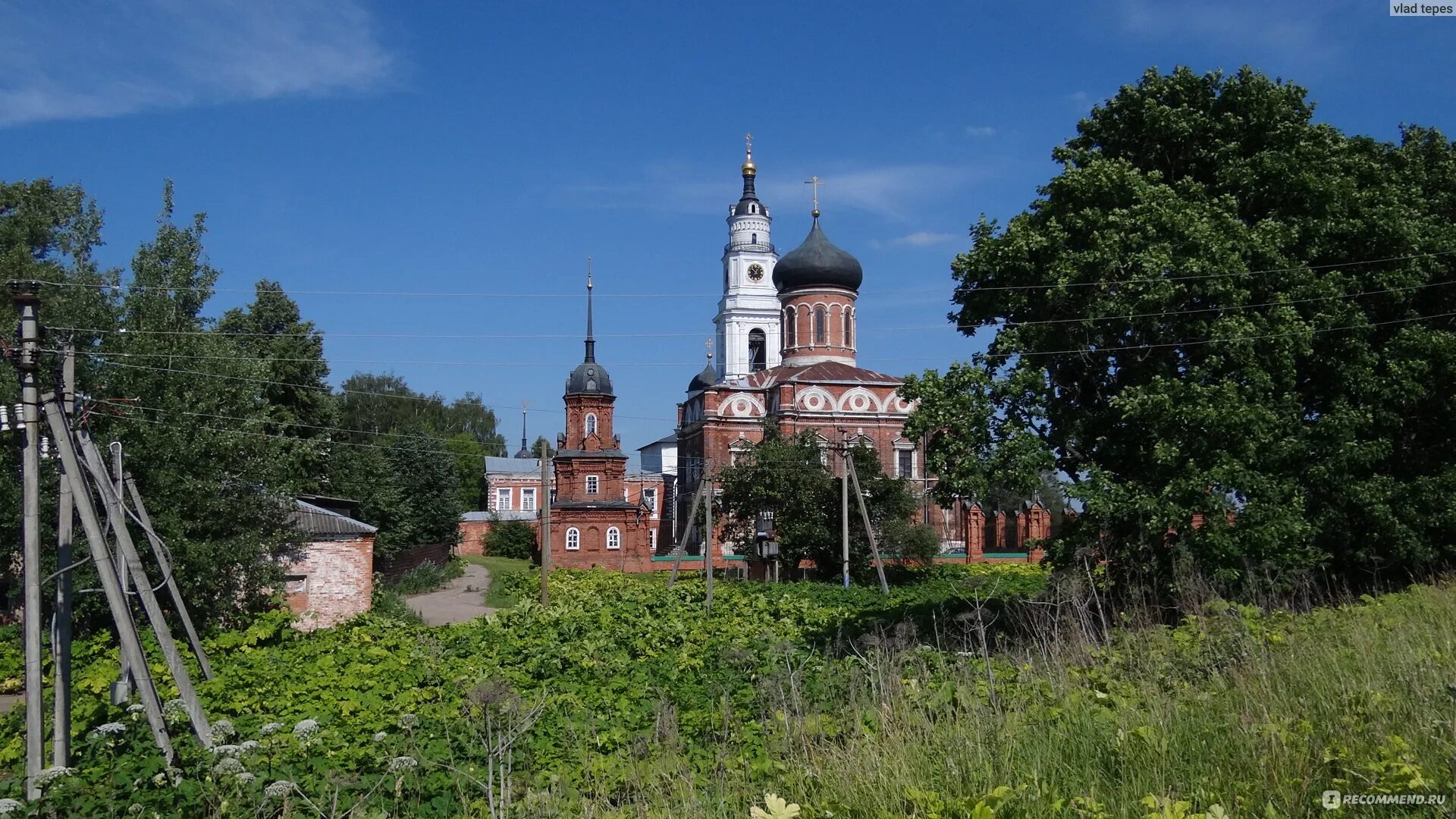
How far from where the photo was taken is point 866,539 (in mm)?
34500

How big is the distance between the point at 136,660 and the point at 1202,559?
10.3m

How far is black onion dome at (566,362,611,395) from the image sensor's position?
4738cm

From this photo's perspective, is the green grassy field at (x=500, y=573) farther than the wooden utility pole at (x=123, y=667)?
Yes

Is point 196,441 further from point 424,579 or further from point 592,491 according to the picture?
point 592,491

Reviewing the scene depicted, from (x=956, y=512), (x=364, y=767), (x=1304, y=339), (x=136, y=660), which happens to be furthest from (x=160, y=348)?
(x=956, y=512)

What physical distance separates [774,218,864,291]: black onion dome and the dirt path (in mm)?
19477

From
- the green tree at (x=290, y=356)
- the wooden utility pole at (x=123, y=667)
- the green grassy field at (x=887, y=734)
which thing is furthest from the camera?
the green tree at (x=290, y=356)

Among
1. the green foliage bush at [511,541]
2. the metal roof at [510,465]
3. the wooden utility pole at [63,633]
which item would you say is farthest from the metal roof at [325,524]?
the metal roof at [510,465]

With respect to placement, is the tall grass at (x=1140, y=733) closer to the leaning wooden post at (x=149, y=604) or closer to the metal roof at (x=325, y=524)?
the leaning wooden post at (x=149, y=604)

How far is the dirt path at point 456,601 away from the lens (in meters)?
28.2

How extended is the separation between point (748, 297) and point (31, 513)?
196 feet

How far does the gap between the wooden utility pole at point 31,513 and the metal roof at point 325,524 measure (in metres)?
14.6

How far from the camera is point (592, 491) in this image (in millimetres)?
46406

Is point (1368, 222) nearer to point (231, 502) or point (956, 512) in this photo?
point (231, 502)
